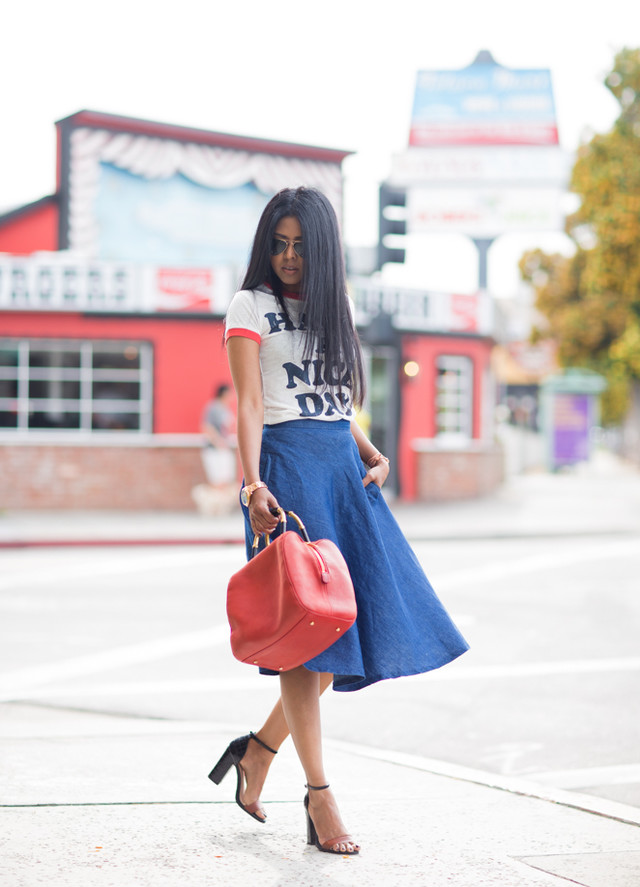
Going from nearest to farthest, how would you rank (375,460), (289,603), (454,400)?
(289,603) < (375,460) < (454,400)

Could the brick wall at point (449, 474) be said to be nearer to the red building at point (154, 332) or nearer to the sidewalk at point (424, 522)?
the red building at point (154, 332)

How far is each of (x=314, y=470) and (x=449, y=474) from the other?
17728mm

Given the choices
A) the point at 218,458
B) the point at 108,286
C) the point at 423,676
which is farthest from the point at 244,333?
the point at 108,286

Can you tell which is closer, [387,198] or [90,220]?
[387,198]

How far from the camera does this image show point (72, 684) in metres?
6.20

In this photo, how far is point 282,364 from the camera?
11.6ft

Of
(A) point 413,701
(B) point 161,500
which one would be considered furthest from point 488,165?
(A) point 413,701

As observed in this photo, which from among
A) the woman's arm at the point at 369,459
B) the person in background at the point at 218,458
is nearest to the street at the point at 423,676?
the woman's arm at the point at 369,459

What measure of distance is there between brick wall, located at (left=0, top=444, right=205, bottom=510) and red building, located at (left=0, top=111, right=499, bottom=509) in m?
0.02

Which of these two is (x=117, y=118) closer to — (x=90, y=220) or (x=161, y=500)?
(x=90, y=220)

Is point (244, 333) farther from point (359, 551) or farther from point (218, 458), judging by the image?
point (218, 458)

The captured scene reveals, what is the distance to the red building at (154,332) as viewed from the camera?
18.2m

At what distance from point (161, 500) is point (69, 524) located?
8.47 ft

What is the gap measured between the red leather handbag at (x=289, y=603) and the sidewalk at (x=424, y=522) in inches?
432
